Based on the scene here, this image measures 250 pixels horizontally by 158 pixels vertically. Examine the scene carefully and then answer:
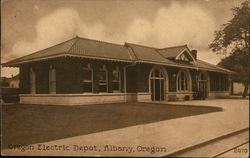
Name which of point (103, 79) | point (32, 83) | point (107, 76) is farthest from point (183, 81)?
point (32, 83)

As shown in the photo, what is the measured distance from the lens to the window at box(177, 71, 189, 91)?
1858 cm

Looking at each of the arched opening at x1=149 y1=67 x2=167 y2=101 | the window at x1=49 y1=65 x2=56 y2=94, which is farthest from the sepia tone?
the arched opening at x1=149 y1=67 x2=167 y2=101

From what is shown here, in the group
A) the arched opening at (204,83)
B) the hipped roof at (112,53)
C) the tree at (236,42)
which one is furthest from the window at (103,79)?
the arched opening at (204,83)

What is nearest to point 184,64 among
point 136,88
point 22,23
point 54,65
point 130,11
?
point 136,88

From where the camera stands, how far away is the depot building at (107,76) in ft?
39.5

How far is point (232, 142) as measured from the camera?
5.90m

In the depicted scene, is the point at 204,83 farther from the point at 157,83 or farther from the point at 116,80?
the point at 116,80

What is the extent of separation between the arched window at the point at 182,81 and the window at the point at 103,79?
6.85m

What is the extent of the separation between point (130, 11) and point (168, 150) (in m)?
3.64

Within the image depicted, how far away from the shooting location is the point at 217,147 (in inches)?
213

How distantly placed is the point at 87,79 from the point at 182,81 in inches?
344

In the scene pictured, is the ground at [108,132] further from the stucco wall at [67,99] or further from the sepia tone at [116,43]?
the stucco wall at [67,99]

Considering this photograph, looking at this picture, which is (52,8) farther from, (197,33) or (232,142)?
(232,142)

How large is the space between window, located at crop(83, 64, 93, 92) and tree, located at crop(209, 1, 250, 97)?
706 cm
